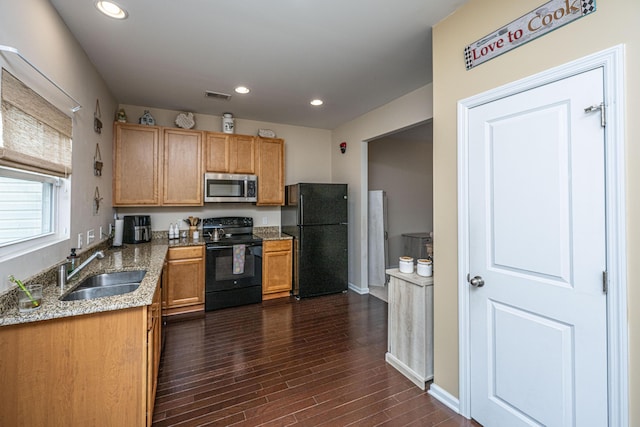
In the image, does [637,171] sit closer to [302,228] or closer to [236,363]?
[236,363]

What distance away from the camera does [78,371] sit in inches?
55.6

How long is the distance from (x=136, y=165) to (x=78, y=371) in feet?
9.13

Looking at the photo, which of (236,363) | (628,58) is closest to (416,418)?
(236,363)

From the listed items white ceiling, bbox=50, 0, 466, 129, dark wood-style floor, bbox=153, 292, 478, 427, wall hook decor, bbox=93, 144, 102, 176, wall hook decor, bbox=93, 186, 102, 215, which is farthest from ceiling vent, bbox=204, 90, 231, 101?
dark wood-style floor, bbox=153, 292, 478, 427

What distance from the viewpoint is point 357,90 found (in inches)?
130

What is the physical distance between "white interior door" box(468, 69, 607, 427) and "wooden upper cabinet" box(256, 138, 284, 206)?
300 cm

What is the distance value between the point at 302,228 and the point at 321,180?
4.22 feet

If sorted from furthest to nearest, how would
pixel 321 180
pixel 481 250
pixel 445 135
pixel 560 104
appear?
pixel 321 180 → pixel 445 135 → pixel 481 250 → pixel 560 104

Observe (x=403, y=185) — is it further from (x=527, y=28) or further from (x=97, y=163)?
(x=97, y=163)

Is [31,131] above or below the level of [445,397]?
above

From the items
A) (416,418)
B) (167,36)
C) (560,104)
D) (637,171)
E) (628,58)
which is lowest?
(416,418)

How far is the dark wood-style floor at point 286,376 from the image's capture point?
73.3 inches

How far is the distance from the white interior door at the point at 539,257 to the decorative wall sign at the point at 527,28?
279 mm

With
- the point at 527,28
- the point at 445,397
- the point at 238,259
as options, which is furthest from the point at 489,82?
the point at 238,259
